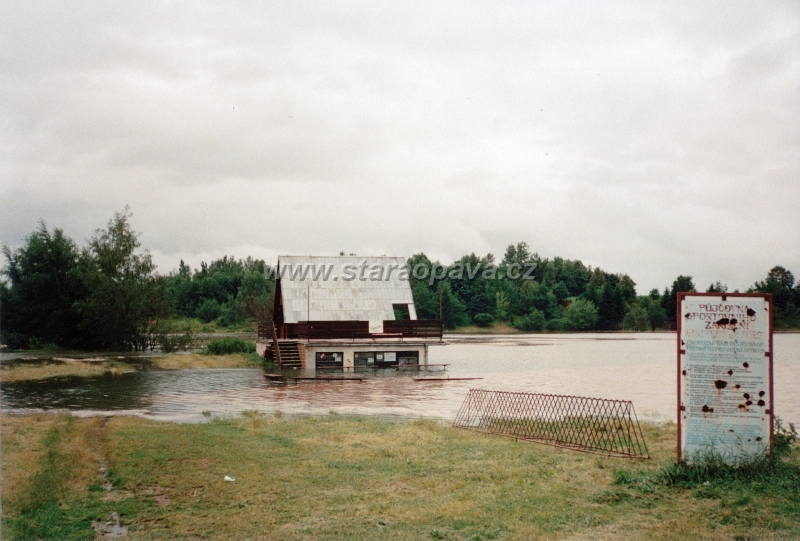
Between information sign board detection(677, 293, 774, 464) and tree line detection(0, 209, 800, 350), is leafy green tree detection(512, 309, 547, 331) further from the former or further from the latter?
information sign board detection(677, 293, 774, 464)

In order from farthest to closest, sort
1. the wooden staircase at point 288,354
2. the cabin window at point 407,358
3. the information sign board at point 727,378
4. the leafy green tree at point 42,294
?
Answer: the leafy green tree at point 42,294 < the cabin window at point 407,358 < the wooden staircase at point 288,354 < the information sign board at point 727,378

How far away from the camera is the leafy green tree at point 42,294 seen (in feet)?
186

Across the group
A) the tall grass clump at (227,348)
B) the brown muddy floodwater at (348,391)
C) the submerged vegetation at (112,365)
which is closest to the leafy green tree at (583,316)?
the brown muddy floodwater at (348,391)

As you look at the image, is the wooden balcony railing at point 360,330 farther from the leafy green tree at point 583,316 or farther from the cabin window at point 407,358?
the leafy green tree at point 583,316

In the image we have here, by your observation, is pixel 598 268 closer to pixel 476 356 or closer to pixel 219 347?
pixel 476 356

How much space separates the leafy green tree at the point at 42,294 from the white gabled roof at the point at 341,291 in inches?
868

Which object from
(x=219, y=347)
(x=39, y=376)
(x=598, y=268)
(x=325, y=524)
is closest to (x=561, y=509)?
(x=325, y=524)

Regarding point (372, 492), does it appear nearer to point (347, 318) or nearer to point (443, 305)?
point (347, 318)

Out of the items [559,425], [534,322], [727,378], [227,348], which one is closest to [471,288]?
[534,322]

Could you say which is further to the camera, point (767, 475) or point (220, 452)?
point (220, 452)

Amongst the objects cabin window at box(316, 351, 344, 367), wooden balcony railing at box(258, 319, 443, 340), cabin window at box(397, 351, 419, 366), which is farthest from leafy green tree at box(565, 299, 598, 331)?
cabin window at box(316, 351, 344, 367)

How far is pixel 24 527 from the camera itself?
8711 mm

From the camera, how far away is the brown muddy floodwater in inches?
912

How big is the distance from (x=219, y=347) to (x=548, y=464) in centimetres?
4291
